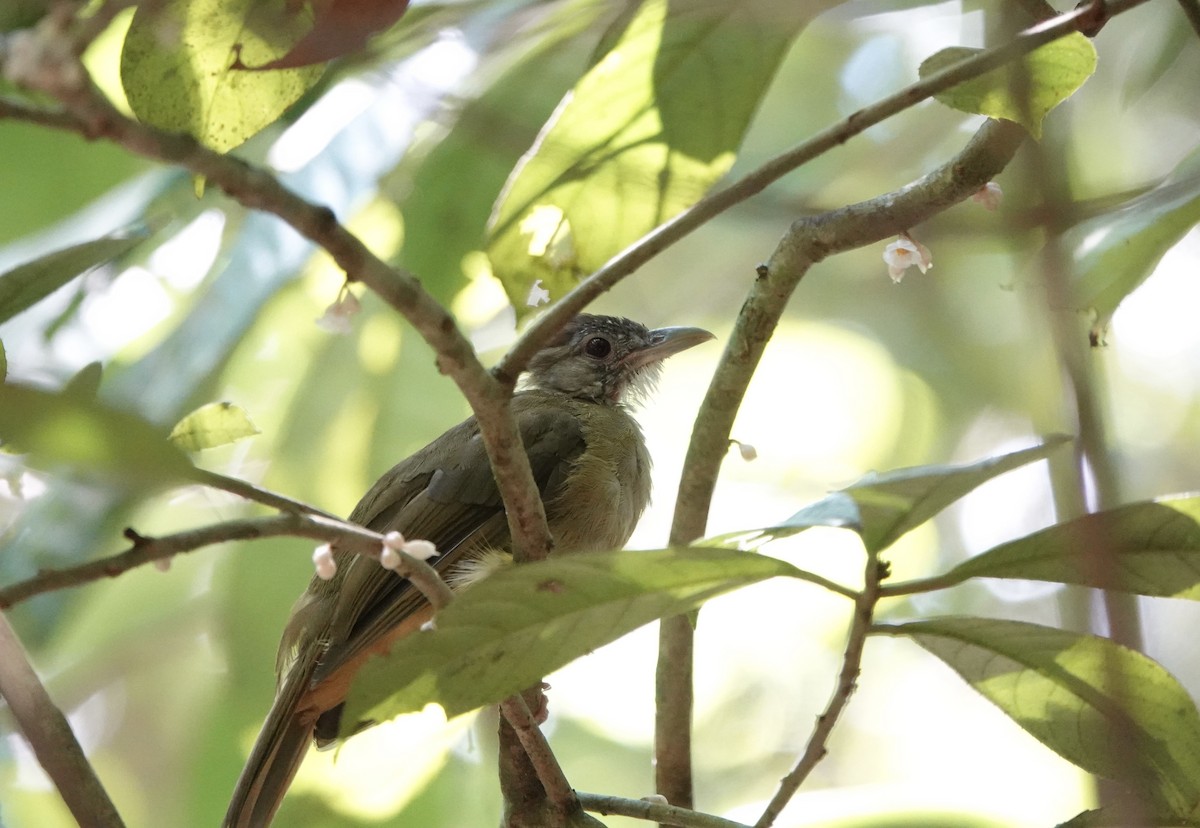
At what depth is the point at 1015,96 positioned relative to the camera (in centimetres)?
177

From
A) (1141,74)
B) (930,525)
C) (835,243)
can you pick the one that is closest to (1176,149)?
(1141,74)

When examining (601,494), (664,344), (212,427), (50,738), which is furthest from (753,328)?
(664,344)

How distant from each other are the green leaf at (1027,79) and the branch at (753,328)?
0.35 metres

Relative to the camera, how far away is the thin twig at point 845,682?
65.8 inches

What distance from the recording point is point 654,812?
2100mm

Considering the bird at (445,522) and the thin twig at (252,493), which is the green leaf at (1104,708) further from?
the bird at (445,522)

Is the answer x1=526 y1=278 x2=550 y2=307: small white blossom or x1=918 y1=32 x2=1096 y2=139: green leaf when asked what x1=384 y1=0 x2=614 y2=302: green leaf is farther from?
x1=918 y1=32 x2=1096 y2=139: green leaf

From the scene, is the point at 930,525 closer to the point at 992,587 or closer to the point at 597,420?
the point at 992,587

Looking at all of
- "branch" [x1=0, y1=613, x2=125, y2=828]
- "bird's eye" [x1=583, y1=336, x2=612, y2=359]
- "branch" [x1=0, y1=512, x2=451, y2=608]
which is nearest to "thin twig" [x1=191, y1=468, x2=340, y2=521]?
"branch" [x1=0, y1=512, x2=451, y2=608]

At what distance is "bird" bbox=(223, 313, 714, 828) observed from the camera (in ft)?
10.1

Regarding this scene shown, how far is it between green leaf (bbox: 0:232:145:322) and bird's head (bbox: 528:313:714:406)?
2740mm

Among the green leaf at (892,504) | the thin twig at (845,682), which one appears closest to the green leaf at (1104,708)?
the thin twig at (845,682)

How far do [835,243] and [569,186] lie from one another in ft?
1.71

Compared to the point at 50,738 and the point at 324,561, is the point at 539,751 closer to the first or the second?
the point at 324,561
